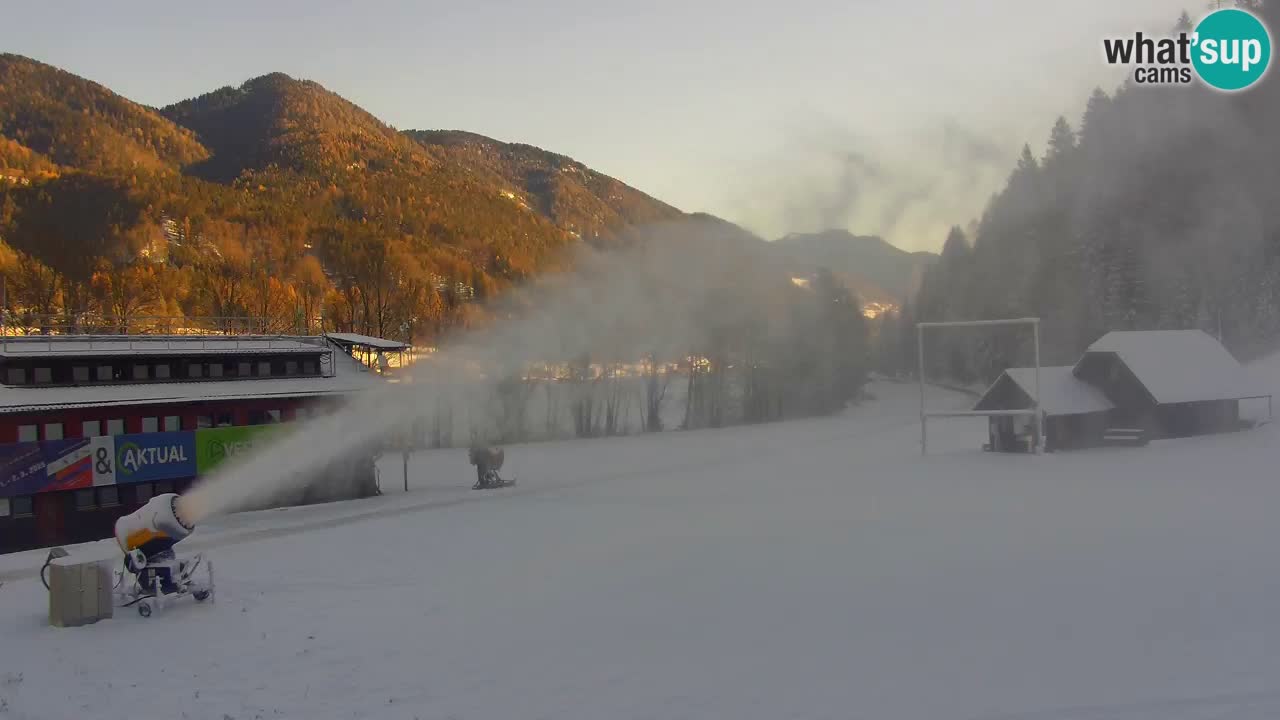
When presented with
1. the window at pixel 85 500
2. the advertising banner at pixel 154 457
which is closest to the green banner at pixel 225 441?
the advertising banner at pixel 154 457

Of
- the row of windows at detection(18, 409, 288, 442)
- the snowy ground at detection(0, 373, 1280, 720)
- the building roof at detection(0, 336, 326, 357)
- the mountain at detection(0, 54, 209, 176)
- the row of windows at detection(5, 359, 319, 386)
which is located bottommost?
the snowy ground at detection(0, 373, 1280, 720)

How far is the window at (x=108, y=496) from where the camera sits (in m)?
36.8

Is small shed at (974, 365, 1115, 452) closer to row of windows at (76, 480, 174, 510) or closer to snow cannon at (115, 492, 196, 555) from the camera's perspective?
row of windows at (76, 480, 174, 510)

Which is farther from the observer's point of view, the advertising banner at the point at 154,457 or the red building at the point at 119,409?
the advertising banner at the point at 154,457

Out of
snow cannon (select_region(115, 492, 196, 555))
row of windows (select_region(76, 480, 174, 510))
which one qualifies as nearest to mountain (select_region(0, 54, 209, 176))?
row of windows (select_region(76, 480, 174, 510))

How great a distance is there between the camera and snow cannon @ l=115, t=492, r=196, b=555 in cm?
2197

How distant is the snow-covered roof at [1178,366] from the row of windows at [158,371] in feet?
152

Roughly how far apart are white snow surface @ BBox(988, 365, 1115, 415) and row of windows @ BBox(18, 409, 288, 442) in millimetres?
39970

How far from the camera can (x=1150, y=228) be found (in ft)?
305

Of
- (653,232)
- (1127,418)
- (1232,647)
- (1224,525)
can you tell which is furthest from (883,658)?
(653,232)

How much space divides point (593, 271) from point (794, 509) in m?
61.5

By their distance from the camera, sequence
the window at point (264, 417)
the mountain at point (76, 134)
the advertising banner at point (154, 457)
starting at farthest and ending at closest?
1. the mountain at point (76, 134)
2. the window at point (264, 417)
3. the advertising banner at point (154, 457)

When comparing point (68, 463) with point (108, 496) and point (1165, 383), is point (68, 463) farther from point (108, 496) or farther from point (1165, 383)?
point (1165, 383)

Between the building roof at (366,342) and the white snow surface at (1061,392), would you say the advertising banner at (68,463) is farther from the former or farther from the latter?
the white snow surface at (1061,392)
